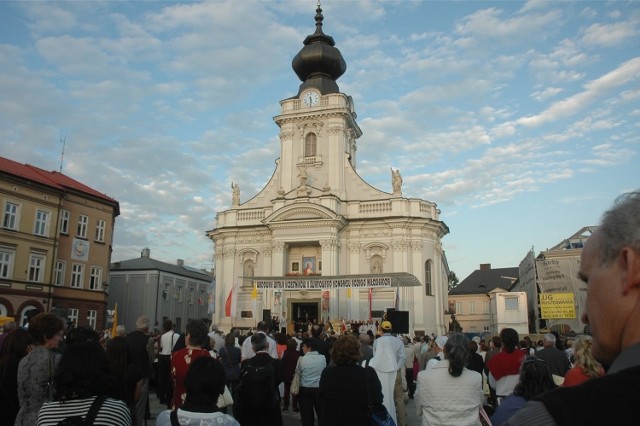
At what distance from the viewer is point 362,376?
604 centimetres

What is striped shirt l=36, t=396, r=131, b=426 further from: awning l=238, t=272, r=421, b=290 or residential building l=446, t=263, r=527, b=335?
residential building l=446, t=263, r=527, b=335

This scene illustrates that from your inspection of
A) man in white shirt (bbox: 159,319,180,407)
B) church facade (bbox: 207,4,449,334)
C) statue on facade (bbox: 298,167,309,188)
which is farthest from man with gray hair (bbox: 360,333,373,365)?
statue on facade (bbox: 298,167,309,188)

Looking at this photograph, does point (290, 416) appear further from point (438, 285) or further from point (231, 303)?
point (438, 285)

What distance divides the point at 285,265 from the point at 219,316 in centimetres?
659

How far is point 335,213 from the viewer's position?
3684 centimetres

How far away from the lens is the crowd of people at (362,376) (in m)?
1.38

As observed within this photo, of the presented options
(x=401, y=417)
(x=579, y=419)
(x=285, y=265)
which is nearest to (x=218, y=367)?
(x=579, y=419)

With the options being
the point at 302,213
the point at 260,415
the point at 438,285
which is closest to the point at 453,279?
the point at 438,285

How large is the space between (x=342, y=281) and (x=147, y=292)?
28419mm

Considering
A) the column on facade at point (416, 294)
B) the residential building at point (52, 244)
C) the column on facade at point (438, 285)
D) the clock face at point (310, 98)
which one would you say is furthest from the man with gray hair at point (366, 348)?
the clock face at point (310, 98)

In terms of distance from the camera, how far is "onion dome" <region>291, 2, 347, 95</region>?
43.1 metres

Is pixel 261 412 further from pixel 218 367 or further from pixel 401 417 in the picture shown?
pixel 401 417

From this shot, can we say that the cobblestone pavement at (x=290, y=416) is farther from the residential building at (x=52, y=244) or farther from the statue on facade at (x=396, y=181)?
the statue on facade at (x=396, y=181)

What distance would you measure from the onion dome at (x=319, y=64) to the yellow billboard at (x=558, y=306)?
23484mm
